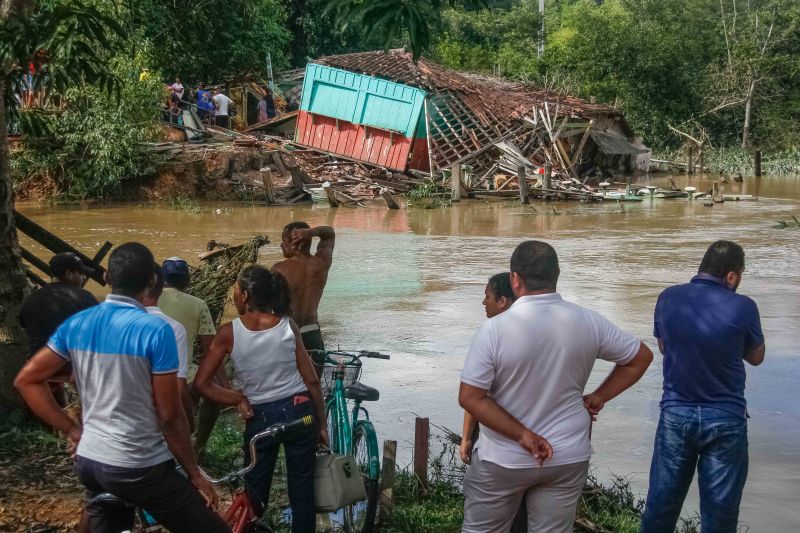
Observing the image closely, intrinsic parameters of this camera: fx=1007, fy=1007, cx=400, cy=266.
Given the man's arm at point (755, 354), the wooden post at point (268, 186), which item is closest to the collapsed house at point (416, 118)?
the wooden post at point (268, 186)

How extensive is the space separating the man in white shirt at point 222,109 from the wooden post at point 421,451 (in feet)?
87.7

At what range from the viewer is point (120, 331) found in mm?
3461

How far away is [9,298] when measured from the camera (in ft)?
21.6

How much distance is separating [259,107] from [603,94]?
15.8 metres

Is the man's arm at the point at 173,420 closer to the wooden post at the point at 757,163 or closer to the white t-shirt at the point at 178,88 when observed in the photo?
the white t-shirt at the point at 178,88

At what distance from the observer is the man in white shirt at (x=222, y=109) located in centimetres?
3127

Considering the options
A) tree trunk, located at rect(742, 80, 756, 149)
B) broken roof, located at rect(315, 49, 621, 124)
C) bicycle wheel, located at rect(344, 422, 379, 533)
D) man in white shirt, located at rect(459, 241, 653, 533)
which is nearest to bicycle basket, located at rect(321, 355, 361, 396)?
bicycle wheel, located at rect(344, 422, 379, 533)

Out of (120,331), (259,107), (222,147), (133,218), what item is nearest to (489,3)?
(120,331)

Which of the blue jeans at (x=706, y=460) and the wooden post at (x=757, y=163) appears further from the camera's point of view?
the wooden post at (x=757, y=163)

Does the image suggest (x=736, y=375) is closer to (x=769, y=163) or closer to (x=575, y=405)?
(x=575, y=405)

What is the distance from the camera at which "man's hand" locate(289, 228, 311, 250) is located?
260 inches

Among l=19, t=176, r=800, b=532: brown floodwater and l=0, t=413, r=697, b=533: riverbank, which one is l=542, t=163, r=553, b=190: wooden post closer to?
l=19, t=176, r=800, b=532: brown floodwater

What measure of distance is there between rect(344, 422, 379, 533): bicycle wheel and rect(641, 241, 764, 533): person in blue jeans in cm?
137

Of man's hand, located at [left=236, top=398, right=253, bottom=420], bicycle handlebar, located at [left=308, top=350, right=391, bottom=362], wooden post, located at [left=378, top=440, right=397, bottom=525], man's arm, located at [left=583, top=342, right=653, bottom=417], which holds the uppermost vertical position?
man's arm, located at [left=583, top=342, right=653, bottom=417]
